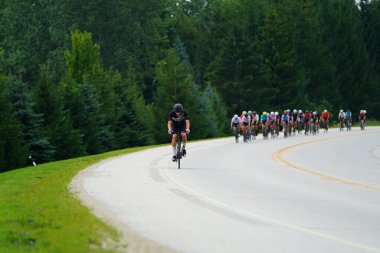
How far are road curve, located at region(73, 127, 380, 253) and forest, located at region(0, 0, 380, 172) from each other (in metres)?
10.4

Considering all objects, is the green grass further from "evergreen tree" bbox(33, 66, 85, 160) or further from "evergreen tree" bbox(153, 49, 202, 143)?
"evergreen tree" bbox(153, 49, 202, 143)

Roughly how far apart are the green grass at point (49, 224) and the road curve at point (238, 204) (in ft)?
1.30

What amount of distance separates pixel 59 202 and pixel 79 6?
230 feet

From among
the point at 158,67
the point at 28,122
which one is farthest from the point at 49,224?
the point at 158,67

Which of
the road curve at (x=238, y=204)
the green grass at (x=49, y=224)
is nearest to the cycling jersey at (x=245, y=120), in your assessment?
the road curve at (x=238, y=204)

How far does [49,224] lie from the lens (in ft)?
33.9

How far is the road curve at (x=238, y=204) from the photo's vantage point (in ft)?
31.2

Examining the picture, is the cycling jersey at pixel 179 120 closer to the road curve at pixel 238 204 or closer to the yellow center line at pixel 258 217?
the road curve at pixel 238 204

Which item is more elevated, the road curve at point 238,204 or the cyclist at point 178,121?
the cyclist at point 178,121

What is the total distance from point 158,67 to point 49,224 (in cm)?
6348

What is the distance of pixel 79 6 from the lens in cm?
8112

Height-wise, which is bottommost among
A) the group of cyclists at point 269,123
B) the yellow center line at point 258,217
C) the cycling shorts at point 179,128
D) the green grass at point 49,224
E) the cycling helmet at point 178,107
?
the group of cyclists at point 269,123

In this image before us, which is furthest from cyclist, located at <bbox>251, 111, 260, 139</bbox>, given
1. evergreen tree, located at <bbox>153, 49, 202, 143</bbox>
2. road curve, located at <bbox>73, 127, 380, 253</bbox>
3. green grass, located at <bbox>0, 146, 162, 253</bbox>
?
green grass, located at <bbox>0, 146, 162, 253</bbox>

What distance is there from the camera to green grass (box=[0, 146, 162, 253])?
8734 millimetres
